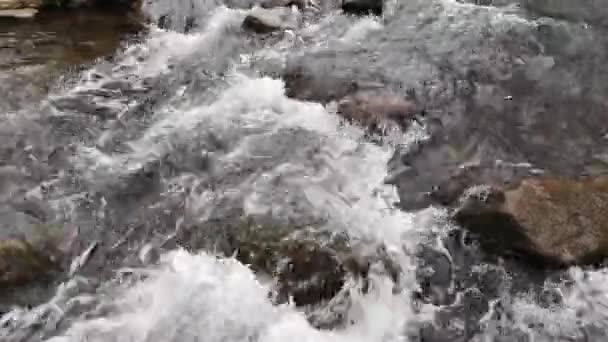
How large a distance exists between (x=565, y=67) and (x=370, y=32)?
2.86 m

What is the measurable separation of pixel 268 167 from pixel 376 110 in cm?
162

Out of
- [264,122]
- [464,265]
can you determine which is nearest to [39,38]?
[264,122]

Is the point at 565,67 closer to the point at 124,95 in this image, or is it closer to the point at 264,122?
the point at 264,122

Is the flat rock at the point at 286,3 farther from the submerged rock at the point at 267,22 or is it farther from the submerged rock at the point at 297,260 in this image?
the submerged rock at the point at 297,260

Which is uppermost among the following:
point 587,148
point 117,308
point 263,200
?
point 587,148

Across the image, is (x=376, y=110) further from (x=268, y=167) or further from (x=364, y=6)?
(x=364, y=6)

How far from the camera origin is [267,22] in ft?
29.3

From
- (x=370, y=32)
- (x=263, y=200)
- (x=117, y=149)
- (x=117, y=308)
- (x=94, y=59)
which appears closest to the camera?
(x=117, y=308)

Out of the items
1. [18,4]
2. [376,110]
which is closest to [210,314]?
[376,110]

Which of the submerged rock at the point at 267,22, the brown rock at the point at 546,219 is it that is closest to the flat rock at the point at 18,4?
the submerged rock at the point at 267,22

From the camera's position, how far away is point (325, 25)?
29.9ft

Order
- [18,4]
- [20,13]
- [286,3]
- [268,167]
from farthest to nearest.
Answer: [286,3]
[18,4]
[20,13]
[268,167]

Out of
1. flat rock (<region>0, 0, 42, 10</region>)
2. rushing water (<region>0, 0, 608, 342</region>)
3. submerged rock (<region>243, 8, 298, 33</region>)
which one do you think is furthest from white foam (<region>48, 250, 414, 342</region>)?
flat rock (<region>0, 0, 42, 10</region>)

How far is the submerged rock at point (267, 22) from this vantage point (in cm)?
889
